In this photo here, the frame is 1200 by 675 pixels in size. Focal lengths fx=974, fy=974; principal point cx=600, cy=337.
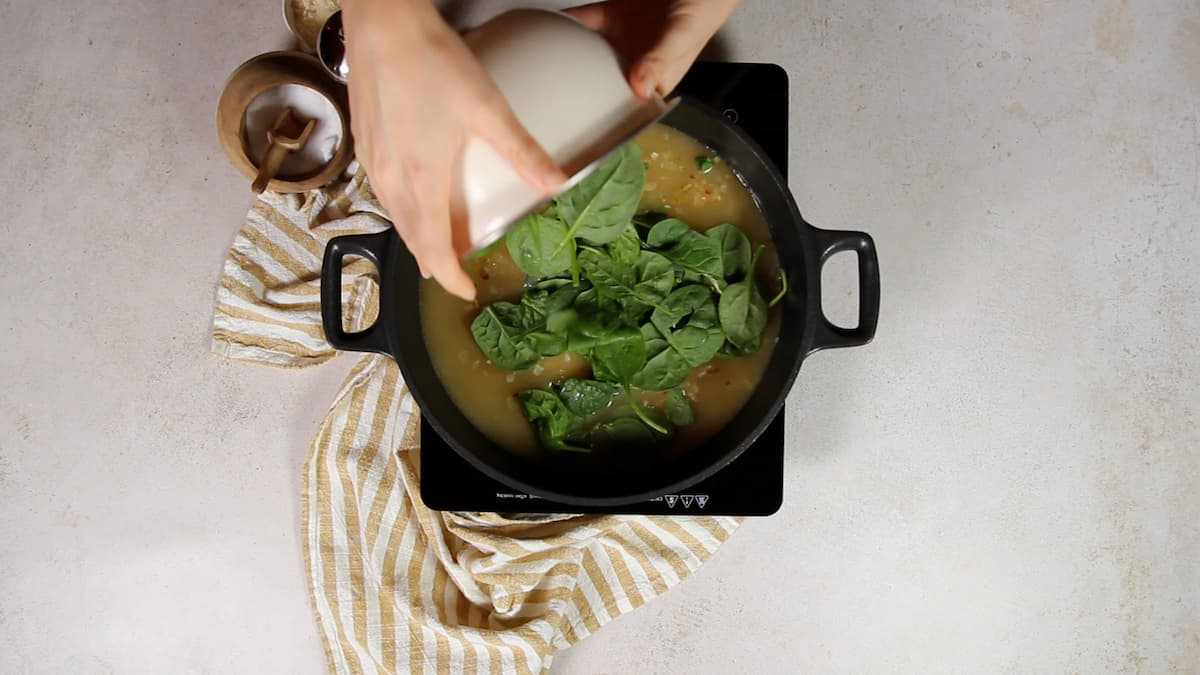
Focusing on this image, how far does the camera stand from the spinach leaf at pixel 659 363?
0.86 meters

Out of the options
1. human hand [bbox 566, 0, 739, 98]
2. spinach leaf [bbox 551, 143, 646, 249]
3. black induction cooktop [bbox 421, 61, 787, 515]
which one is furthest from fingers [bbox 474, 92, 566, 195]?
black induction cooktop [bbox 421, 61, 787, 515]

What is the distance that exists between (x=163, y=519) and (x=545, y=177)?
2.72ft

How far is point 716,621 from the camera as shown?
108 centimetres

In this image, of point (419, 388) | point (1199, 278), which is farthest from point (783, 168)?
point (1199, 278)

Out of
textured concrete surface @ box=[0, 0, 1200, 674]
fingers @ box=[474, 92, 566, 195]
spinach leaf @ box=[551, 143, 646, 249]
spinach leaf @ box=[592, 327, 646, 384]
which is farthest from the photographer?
textured concrete surface @ box=[0, 0, 1200, 674]

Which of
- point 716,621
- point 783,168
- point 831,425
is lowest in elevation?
point 716,621

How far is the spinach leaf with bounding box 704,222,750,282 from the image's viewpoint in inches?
34.6

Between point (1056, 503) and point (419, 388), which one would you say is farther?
point (1056, 503)

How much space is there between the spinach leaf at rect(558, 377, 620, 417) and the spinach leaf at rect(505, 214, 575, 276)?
4.9 inches

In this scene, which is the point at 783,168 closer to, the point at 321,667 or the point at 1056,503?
the point at 1056,503

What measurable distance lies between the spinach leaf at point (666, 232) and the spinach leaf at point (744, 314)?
0.07 metres

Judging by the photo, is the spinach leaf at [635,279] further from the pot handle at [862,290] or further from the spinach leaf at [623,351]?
the pot handle at [862,290]

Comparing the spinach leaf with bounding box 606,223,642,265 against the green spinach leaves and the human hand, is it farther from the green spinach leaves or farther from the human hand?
the human hand

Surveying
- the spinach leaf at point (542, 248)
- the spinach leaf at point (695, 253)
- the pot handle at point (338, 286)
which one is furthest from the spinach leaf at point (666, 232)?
the pot handle at point (338, 286)
